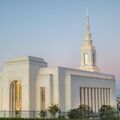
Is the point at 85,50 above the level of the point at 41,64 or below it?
above

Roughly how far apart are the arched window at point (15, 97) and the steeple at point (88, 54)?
18049 millimetres

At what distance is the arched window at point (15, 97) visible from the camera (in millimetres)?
43062

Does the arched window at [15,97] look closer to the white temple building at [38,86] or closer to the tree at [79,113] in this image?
the white temple building at [38,86]

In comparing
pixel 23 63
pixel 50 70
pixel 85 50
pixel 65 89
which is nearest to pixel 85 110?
pixel 65 89

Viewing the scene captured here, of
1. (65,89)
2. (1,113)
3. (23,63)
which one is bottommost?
(1,113)

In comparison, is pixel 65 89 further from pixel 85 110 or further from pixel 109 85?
pixel 109 85

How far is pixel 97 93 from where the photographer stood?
51.0 metres

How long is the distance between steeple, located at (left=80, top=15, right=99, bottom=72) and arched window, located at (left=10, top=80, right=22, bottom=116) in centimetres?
1805

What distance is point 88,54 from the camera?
2339 inches

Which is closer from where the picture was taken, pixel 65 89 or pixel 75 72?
pixel 65 89

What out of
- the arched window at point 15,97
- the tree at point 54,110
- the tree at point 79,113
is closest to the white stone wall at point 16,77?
the arched window at point 15,97

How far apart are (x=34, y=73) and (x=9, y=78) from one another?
12.6 feet

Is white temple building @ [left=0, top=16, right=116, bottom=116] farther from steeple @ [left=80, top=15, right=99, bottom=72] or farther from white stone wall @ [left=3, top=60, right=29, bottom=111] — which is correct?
steeple @ [left=80, top=15, right=99, bottom=72]

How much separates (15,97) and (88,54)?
2002 centimetres
